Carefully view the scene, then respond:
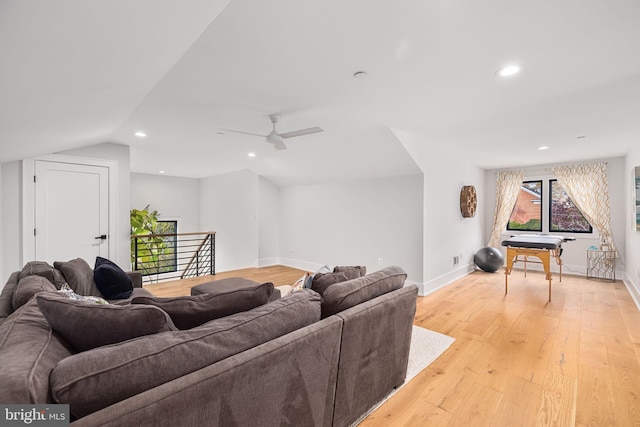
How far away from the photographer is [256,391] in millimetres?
1091

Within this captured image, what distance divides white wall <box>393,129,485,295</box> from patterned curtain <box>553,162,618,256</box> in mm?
1639

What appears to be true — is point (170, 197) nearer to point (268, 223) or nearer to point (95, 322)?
point (268, 223)

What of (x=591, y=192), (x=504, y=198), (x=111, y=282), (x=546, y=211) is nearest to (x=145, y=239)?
(x=111, y=282)

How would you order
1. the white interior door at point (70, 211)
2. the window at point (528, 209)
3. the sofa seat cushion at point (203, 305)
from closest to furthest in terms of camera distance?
the sofa seat cushion at point (203, 305)
the white interior door at point (70, 211)
the window at point (528, 209)

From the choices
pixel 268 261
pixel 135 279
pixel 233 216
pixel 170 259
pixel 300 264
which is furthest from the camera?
pixel 233 216

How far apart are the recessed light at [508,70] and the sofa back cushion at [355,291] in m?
1.67

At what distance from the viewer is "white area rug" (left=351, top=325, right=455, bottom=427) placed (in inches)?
87.4

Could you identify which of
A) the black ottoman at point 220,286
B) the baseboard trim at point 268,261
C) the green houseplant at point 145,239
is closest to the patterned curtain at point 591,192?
the black ottoman at point 220,286

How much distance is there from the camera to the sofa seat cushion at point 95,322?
3.43 feet

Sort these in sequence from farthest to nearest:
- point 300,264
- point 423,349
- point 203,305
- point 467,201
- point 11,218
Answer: point 300,264
point 467,201
point 11,218
point 423,349
point 203,305

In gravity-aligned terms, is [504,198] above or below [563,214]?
above

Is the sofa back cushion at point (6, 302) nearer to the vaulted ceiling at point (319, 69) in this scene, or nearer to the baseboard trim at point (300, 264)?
the vaulted ceiling at point (319, 69)

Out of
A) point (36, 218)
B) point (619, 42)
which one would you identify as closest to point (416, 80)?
point (619, 42)

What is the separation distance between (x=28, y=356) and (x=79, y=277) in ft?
6.58
